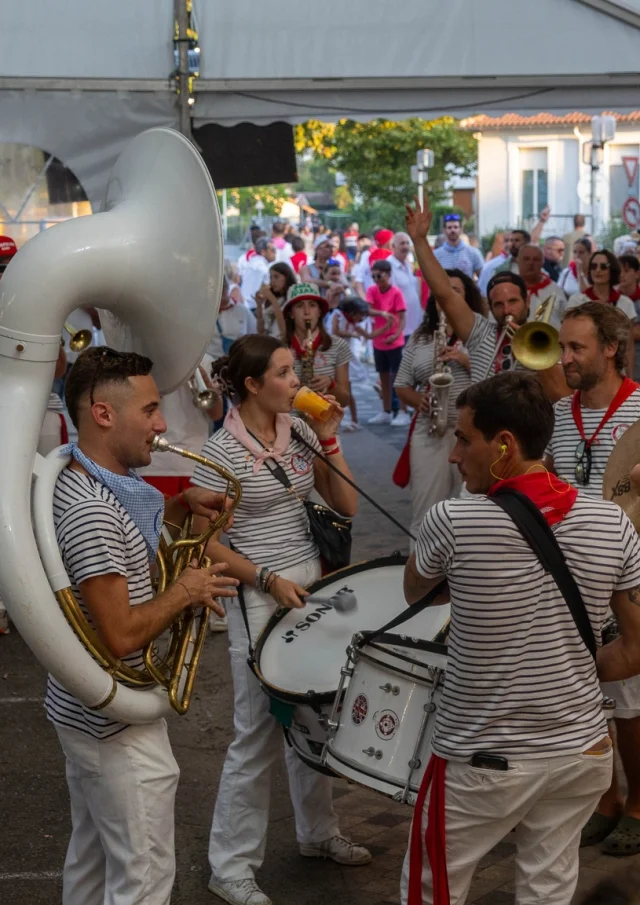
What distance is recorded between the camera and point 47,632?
2.58m

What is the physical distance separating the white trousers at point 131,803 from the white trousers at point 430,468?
3706mm

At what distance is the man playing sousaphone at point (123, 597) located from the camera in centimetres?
269

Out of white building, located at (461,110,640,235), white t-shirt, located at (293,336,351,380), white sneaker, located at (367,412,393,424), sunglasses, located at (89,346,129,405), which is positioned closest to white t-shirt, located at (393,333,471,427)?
white t-shirt, located at (293,336,351,380)

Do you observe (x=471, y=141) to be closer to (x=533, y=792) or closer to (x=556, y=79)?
(x=556, y=79)

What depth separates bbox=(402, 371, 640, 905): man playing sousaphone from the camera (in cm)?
257

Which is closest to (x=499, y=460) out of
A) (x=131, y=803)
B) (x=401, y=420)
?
(x=131, y=803)

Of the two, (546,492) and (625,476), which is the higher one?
(546,492)

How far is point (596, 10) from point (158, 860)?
17.1 feet

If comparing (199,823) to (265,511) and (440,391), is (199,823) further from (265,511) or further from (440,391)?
(440,391)

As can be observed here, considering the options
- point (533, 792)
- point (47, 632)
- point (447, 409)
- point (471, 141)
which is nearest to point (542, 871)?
point (533, 792)

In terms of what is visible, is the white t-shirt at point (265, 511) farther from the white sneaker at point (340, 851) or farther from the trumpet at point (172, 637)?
the white sneaker at point (340, 851)

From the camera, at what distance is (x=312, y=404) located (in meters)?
3.77

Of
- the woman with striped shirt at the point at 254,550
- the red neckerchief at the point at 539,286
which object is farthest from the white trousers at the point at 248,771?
the red neckerchief at the point at 539,286

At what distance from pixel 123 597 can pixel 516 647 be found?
0.85 metres
